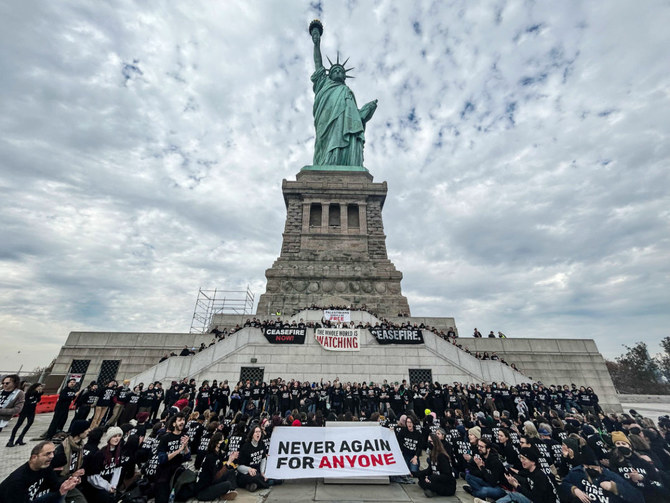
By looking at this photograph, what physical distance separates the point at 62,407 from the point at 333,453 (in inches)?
381

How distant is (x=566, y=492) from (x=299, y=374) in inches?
599

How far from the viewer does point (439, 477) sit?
718 cm

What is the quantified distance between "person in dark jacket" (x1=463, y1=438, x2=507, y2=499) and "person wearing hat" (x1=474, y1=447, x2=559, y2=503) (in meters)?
0.31

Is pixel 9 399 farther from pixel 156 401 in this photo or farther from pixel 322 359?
pixel 322 359

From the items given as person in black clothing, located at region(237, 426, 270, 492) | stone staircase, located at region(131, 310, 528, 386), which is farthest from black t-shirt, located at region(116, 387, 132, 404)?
person in black clothing, located at region(237, 426, 270, 492)

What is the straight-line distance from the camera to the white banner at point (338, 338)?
19.5 m

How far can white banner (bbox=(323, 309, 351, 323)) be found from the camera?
24078 millimetres

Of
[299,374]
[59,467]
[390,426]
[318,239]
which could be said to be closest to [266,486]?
[390,426]

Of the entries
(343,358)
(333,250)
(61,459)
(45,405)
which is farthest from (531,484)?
(333,250)

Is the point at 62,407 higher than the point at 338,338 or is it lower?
lower

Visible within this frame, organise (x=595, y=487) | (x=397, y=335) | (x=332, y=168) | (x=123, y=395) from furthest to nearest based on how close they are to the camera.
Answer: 1. (x=332, y=168)
2. (x=397, y=335)
3. (x=123, y=395)
4. (x=595, y=487)

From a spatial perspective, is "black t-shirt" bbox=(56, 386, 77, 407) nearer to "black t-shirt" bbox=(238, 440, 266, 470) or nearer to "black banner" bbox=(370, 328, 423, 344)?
"black t-shirt" bbox=(238, 440, 266, 470)

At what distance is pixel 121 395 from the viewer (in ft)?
40.5

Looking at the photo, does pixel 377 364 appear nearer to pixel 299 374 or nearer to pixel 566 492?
pixel 299 374
